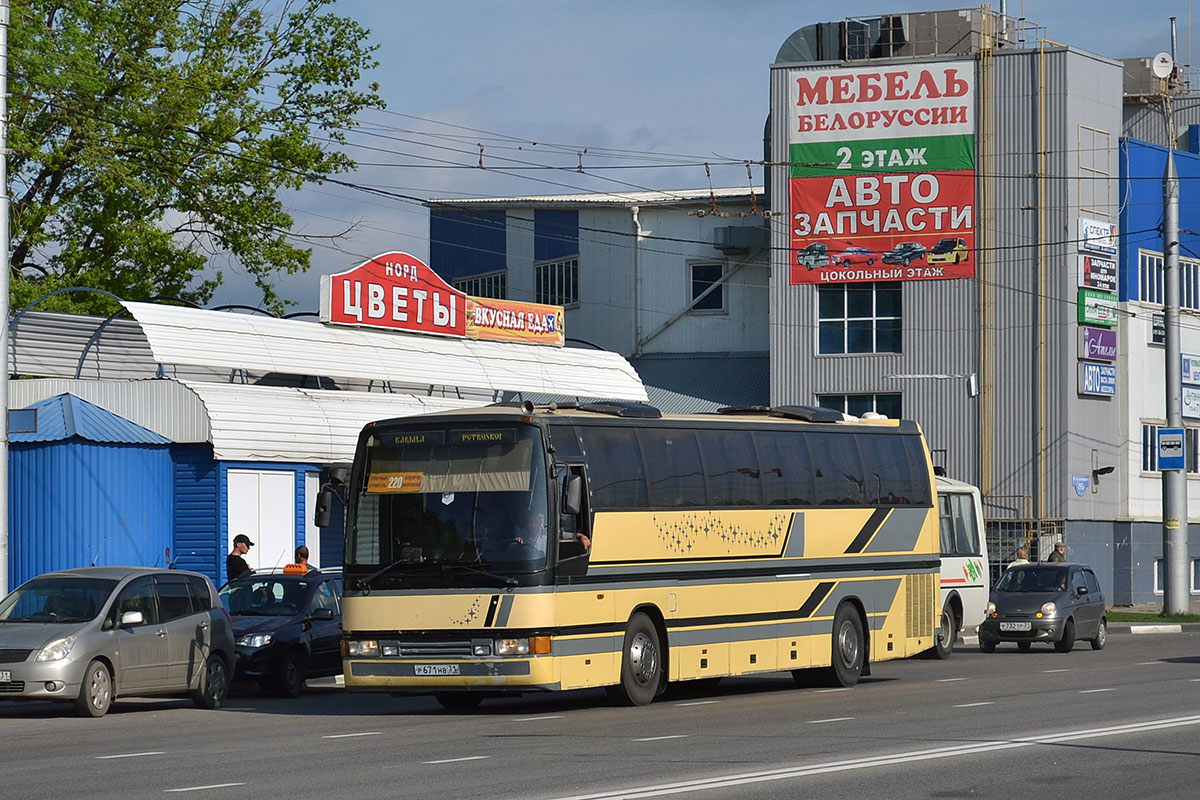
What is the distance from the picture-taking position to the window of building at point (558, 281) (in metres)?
59.8

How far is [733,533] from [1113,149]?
33.3 metres

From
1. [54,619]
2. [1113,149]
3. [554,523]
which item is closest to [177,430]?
[54,619]

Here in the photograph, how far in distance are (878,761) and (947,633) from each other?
1643 cm

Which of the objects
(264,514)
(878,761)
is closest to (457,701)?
(878,761)

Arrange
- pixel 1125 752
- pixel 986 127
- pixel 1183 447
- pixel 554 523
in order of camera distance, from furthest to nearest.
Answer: pixel 986 127 < pixel 1183 447 < pixel 554 523 < pixel 1125 752

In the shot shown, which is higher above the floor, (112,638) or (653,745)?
(112,638)

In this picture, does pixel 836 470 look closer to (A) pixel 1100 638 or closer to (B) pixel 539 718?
(B) pixel 539 718

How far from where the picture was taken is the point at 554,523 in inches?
703

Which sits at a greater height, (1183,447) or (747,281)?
(747,281)

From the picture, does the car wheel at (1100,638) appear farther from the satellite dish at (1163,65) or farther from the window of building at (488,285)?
the window of building at (488,285)

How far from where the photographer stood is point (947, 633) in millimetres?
29078

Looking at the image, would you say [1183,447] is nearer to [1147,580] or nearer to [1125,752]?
[1147,580]

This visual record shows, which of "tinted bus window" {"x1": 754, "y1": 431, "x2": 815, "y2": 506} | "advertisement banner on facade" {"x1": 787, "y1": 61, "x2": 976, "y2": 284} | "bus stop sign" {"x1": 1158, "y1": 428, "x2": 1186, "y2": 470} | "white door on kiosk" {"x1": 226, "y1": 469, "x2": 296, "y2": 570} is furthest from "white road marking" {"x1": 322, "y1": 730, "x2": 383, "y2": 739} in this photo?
"advertisement banner on facade" {"x1": 787, "y1": 61, "x2": 976, "y2": 284}

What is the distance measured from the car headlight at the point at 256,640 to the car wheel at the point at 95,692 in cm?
289
